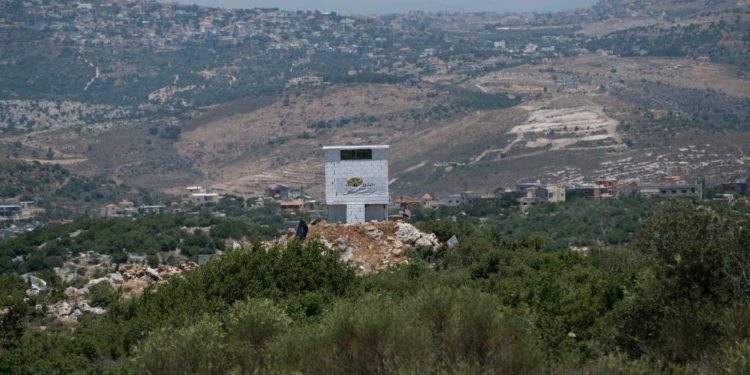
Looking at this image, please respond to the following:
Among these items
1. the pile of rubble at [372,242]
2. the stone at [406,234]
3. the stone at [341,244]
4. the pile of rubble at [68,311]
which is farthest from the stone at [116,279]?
the stone at [406,234]

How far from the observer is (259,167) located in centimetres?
15688

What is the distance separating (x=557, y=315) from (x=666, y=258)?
4.61m

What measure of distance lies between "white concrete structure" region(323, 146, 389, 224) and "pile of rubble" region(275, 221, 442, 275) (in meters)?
0.95

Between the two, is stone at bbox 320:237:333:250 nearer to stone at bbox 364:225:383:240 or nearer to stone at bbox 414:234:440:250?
stone at bbox 364:225:383:240

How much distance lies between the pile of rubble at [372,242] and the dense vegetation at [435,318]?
1.69 m

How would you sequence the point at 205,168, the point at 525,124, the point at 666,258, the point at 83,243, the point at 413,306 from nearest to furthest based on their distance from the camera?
the point at 413,306
the point at 666,258
the point at 83,243
the point at 525,124
the point at 205,168

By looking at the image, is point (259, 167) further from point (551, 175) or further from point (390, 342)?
point (390, 342)

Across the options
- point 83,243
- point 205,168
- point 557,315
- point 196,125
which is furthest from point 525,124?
point 557,315

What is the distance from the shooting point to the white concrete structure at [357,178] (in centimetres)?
5400

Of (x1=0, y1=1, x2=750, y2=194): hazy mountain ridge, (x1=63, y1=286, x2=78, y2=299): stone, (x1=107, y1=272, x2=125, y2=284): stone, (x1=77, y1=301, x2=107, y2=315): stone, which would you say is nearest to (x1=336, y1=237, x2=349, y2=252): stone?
(x1=107, y1=272, x2=125, y2=284): stone

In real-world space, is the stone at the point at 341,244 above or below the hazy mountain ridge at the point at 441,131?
above

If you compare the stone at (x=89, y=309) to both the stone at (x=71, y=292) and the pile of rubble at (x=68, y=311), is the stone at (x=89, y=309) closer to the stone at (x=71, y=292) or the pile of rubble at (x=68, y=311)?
the pile of rubble at (x=68, y=311)

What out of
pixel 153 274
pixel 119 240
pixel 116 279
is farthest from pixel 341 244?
pixel 119 240

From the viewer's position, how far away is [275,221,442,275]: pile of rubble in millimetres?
51969
